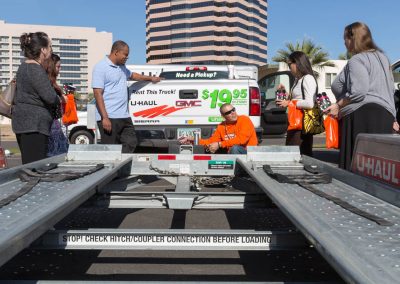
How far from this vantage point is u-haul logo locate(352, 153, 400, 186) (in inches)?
103

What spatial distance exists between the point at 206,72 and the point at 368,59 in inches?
219

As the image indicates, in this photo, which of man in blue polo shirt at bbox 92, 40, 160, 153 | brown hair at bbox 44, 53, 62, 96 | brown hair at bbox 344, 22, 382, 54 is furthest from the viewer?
man in blue polo shirt at bbox 92, 40, 160, 153

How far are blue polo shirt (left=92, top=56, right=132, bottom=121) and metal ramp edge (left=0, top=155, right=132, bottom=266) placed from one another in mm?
2303

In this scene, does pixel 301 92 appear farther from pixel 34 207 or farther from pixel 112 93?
pixel 34 207

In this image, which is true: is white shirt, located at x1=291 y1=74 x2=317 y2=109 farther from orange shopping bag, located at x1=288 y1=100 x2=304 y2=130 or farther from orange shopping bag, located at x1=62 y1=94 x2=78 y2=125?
orange shopping bag, located at x1=62 y1=94 x2=78 y2=125

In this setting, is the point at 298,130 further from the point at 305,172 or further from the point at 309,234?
the point at 309,234

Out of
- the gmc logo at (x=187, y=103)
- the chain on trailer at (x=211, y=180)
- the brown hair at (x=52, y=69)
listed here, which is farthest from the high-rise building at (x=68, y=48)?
the chain on trailer at (x=211, y=180)

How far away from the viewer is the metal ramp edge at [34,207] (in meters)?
1.83

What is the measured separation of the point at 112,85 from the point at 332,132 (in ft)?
8.90

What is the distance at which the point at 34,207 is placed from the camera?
7.50 feet

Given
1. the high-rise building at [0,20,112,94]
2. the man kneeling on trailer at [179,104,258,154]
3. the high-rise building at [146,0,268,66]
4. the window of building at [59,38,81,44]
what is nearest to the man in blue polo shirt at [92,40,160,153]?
the man kneeling on trailer at [179,104,258,154]

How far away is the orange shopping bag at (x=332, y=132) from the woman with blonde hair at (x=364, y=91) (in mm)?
240

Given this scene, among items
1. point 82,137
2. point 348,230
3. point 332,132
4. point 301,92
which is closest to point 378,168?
point 348,230

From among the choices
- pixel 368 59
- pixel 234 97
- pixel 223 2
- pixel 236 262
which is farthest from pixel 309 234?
pixel 223 2
